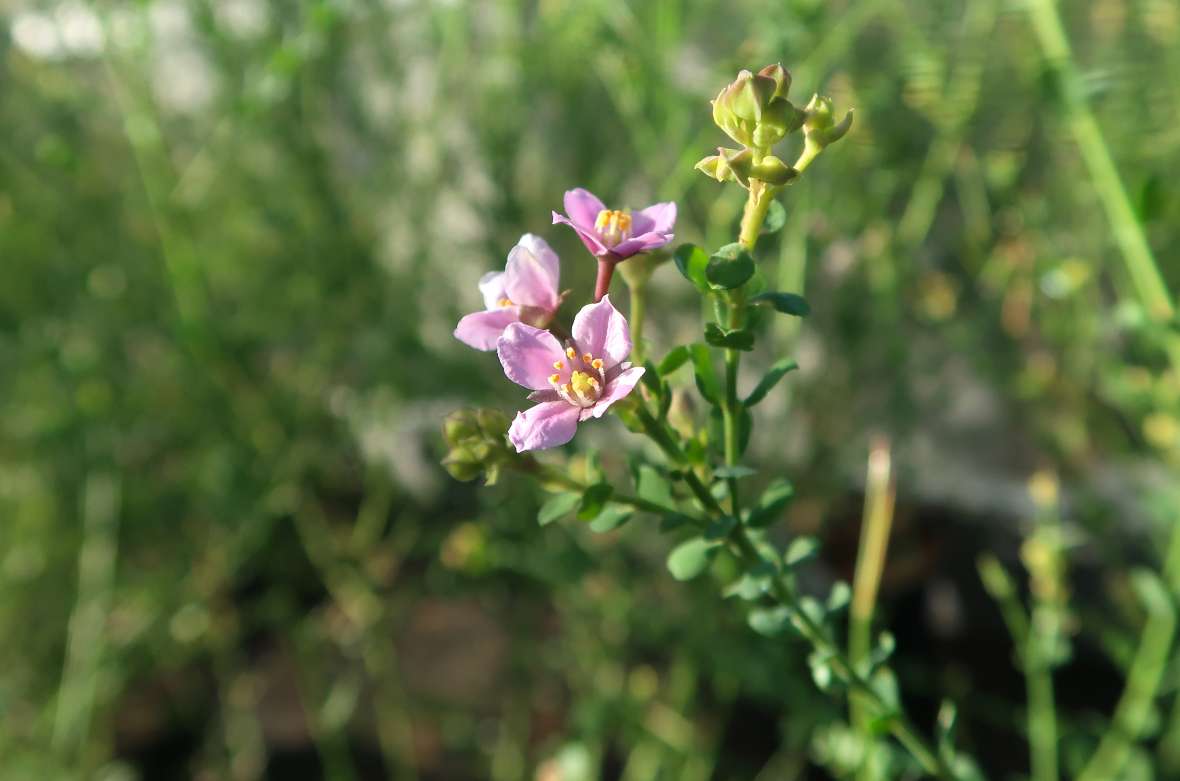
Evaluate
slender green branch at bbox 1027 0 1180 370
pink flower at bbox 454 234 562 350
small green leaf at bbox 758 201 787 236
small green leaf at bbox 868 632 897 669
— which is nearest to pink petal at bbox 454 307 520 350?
pink flower at bbox 454 234 562 350

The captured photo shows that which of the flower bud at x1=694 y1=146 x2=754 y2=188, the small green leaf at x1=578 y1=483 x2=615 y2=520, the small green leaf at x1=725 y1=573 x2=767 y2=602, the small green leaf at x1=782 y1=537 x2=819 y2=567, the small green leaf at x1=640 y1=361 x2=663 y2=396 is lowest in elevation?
the small green leaf at x1=782 y1=537 x2=819 y2=567

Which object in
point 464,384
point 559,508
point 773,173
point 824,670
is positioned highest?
point 773,173

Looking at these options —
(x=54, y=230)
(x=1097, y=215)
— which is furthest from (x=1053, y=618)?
(x=54, y=230)

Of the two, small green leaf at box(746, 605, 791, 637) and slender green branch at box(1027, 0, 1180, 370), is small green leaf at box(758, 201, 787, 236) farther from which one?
slender green branch at box(1027, 0, 1180, 370)

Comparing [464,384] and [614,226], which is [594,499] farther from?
[464,384]

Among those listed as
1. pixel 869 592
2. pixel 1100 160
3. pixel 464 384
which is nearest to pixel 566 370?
pixel 869 592

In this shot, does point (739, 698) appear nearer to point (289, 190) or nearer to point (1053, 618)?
point (1053, 618)

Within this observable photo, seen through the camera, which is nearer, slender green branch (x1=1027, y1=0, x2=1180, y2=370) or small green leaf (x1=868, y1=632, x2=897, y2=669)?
small green leaf (x1=868, y1=632, x2=897, y2=669)
